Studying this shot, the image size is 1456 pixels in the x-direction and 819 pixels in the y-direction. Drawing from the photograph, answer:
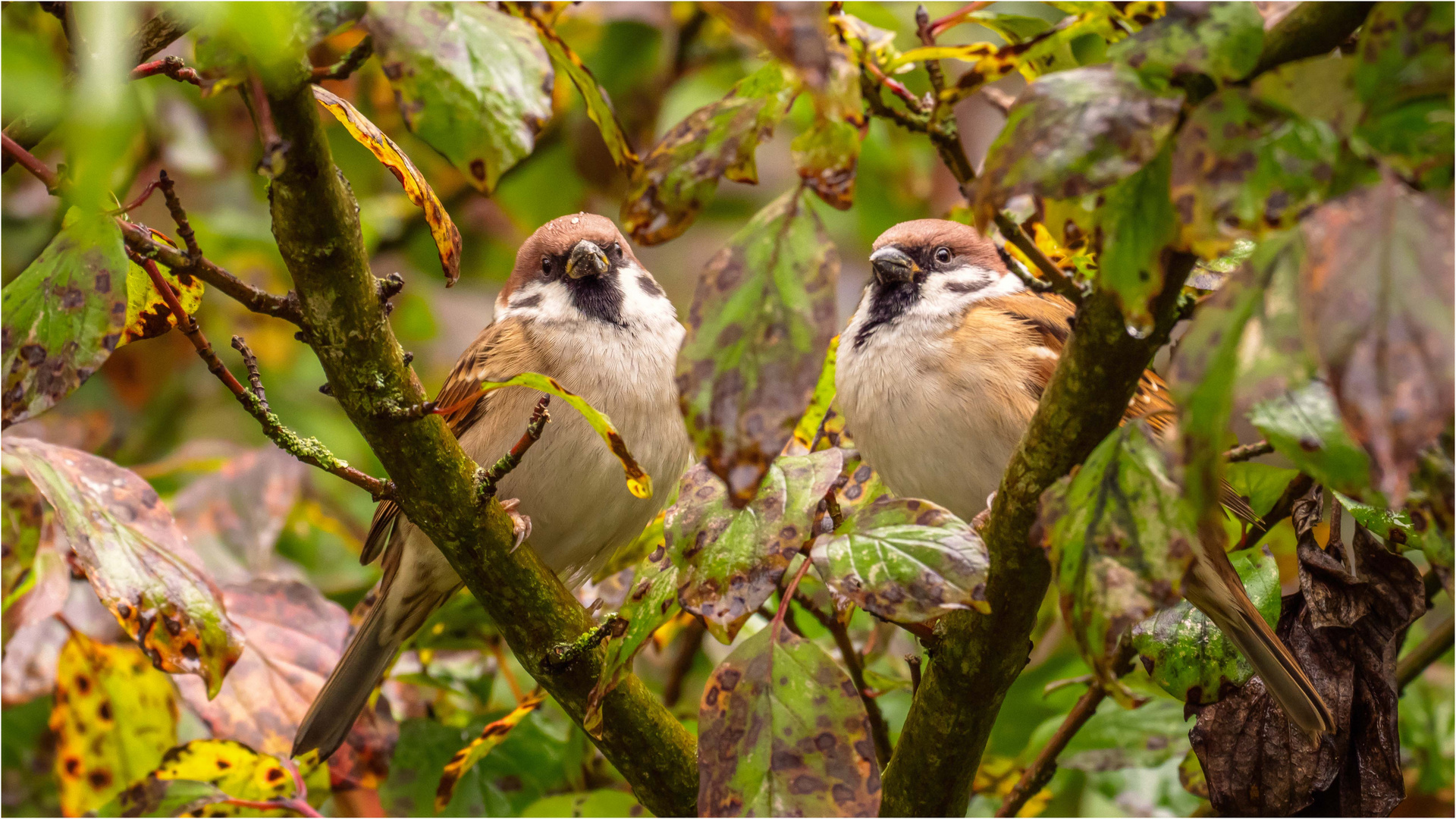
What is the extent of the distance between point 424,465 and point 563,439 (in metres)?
0.83

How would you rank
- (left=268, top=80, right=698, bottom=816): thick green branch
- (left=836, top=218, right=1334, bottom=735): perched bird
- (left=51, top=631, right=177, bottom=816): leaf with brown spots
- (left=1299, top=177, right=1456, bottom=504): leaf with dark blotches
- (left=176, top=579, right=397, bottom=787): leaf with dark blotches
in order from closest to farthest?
(left=1299, top=177, right=1456, bottom=504): leaf with dark blotches
(left=268, top=80, right=698, bottom=816): thick green branch
(left=176, top=579, right=397, bottom=787): leaf with dark blotches
(left=51, top=631, right=177, bottom=816): leaf with brown spots
(left=836, top=218, right=1334, bottom=735): perched bird

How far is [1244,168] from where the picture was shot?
1.98 feet

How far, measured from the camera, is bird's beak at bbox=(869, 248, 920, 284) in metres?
2.18

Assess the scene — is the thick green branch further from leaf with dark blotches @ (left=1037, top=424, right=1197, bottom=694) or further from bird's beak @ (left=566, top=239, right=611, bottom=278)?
bird's beak @ (left=566, top=239, right=611, bottom=278)

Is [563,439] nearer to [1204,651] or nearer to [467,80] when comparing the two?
[1204,651]

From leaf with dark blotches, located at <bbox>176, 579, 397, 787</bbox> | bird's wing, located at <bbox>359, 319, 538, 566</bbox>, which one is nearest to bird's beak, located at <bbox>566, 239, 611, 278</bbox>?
bird's wing, located at <bbox>359, 319, 538, 566</bbox>

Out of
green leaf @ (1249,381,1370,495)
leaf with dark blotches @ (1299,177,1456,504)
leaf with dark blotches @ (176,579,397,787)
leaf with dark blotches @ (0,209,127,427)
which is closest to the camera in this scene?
leaf with dark blotches @ (1299,177,1456,504)

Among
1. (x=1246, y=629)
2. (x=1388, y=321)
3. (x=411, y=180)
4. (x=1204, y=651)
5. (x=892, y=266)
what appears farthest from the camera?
(x=892, y=266)

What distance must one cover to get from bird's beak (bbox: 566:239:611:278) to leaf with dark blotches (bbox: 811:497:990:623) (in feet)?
4.51

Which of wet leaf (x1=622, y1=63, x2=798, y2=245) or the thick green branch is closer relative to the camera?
wet leaf (x1=622, y1=63, x2=798, y2=245)

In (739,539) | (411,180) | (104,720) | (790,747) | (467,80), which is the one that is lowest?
(104,720)

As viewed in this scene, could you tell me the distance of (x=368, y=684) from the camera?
6.34 feet

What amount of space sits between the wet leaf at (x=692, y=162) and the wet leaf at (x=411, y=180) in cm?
44

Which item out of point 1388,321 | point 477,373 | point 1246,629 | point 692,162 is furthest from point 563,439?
point 1388,321
